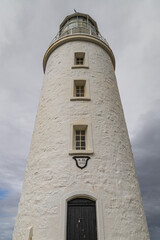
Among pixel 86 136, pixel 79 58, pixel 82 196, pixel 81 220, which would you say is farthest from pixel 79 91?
pixel 81 220

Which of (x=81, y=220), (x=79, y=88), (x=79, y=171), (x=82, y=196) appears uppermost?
(x=79, y=88)

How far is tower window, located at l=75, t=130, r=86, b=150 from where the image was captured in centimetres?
866

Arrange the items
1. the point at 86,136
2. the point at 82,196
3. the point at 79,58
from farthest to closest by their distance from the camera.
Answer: the point at 79,58, the point at 86,136, the point at 82,196

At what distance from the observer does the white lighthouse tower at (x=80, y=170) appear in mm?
6672

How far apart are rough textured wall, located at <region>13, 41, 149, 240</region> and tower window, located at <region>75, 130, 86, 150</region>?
64 cm

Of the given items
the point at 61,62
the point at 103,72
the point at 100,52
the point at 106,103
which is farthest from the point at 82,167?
the point at 100,52

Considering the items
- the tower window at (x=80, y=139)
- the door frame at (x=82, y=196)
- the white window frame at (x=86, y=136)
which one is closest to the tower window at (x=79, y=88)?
the white window frame at (x=86, y=136)

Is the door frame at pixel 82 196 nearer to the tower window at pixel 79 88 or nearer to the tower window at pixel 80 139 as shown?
the tower window at pixel 80 139

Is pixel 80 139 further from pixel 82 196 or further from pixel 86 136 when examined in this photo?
pixel 82 196

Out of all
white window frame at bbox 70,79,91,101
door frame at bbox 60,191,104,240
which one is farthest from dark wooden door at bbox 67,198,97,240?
white window frame at bbox 70,79,91,101

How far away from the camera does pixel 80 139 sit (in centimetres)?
894

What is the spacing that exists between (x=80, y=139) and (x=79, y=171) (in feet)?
6.24

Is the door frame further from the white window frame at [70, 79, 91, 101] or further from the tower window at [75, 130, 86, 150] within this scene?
the white window frame at [70, 79, 91, 101]

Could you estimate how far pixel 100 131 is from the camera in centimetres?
876
